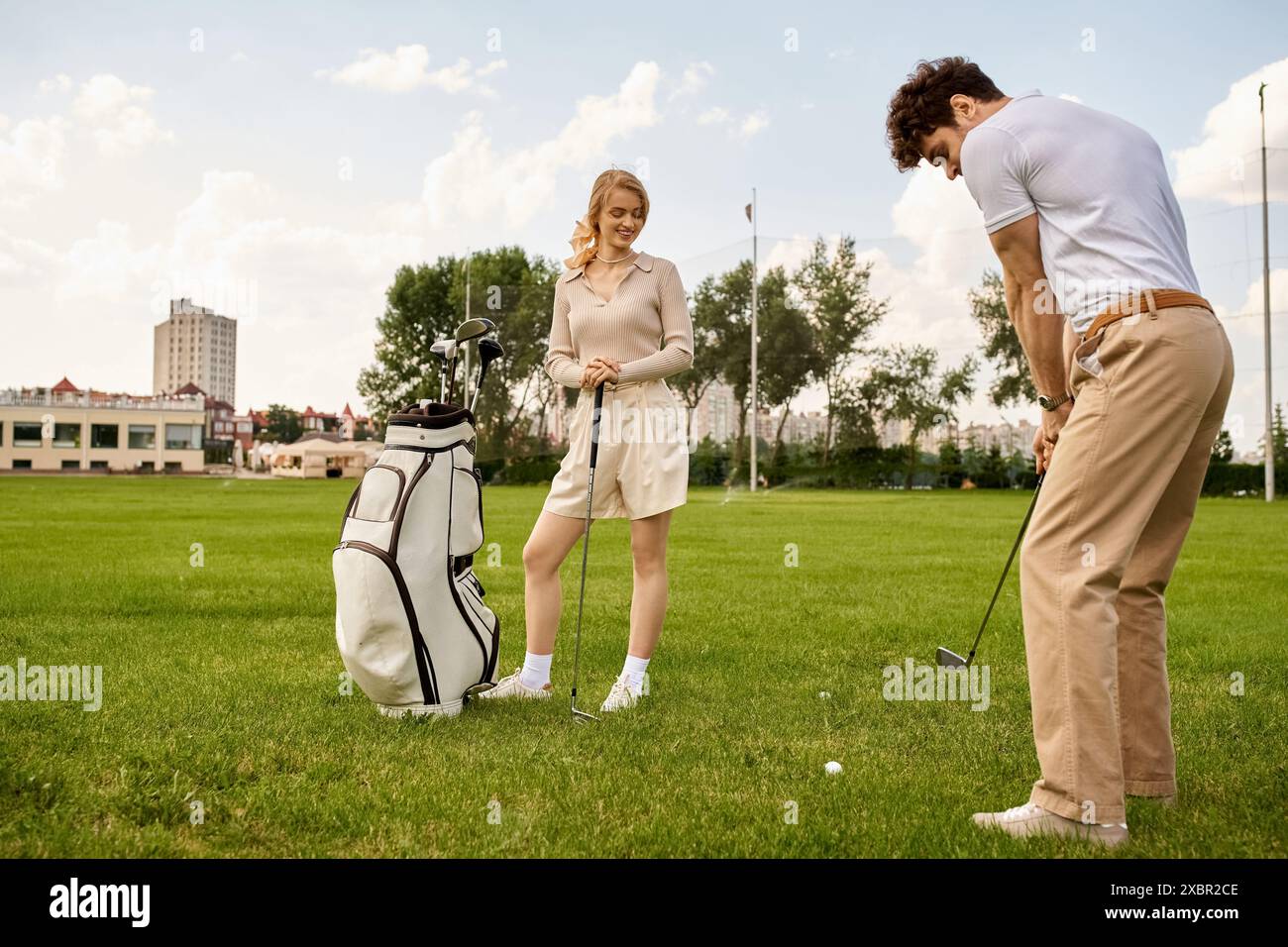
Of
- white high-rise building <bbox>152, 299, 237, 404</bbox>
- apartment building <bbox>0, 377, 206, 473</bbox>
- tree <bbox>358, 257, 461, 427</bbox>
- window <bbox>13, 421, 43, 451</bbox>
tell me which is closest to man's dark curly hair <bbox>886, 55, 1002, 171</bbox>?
tree <bbox>358, 257, 461, 427</bbox>

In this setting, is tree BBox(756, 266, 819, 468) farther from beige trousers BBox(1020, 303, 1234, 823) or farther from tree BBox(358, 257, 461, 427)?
tree BBox(358, 257, 461, 427)

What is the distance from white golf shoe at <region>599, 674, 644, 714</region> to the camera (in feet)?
11.8

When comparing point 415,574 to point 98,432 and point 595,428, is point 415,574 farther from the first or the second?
point 98,432

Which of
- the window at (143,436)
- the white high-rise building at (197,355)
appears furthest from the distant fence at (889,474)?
the white high-rise building at (197,355)

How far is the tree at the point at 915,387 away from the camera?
27719 mm

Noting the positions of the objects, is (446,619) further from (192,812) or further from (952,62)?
(952,62)

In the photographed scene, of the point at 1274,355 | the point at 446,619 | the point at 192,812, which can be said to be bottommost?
the point at 192,812

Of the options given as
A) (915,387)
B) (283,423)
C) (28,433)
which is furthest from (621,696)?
(283,423)

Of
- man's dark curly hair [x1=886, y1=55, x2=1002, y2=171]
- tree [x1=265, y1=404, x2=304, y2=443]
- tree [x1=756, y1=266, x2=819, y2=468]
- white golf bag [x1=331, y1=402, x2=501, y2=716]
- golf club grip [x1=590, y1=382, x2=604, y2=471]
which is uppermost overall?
tree [x1=265, y1=404, x2=304, y2=443]

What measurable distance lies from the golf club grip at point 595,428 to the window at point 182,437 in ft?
250
